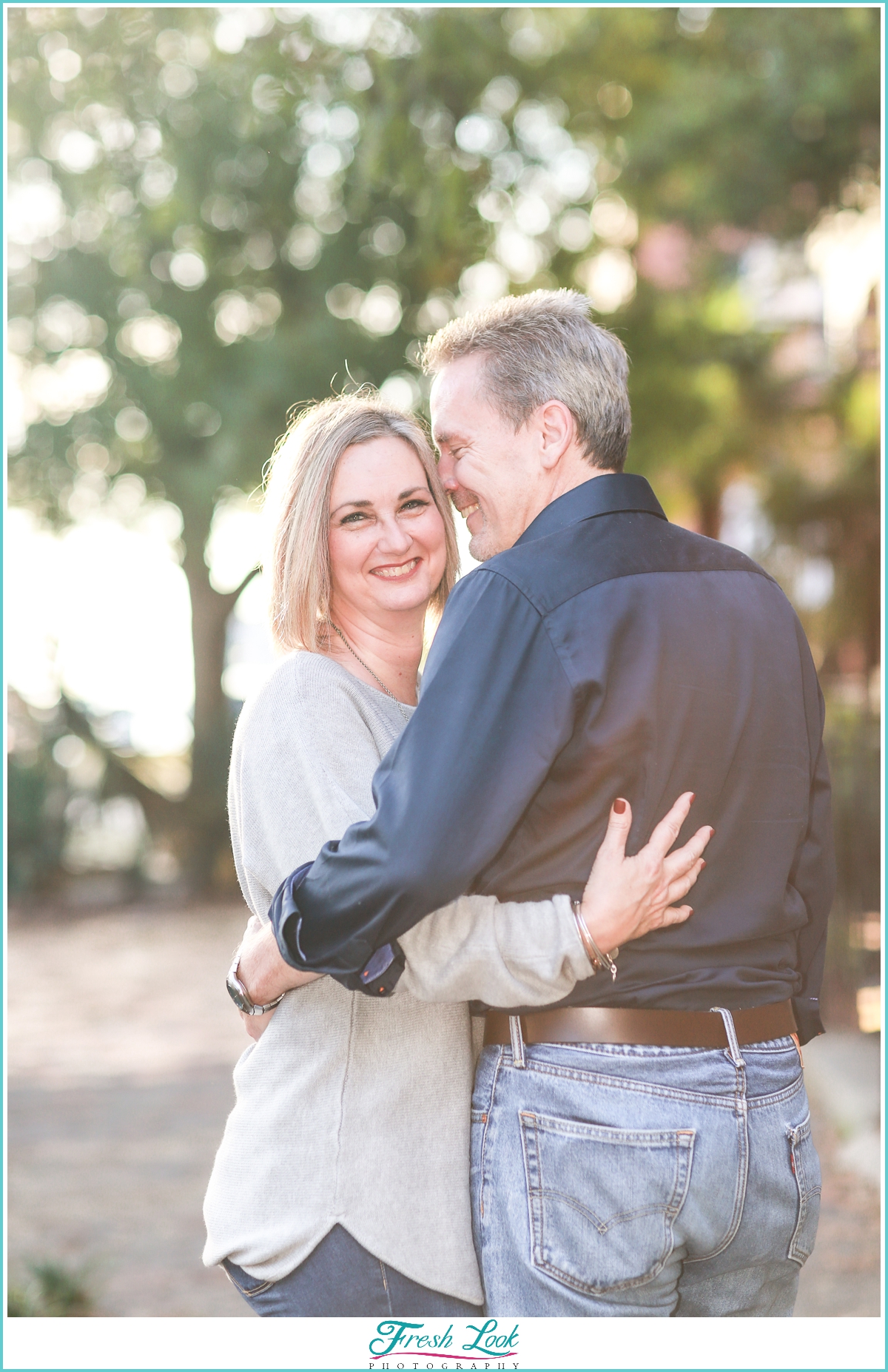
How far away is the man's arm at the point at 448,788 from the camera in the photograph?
180cm

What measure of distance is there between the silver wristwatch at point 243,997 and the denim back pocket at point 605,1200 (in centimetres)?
51

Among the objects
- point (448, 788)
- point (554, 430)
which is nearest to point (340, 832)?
point (448, 788)

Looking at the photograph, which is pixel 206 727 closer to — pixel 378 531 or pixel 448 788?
pixel 378 531

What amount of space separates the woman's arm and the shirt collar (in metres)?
0.47

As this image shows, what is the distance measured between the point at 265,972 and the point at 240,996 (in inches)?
4.6

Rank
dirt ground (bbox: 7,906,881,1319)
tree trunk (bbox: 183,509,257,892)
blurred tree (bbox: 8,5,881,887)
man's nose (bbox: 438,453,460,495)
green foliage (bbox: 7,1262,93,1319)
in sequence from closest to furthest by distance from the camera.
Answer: man's nose (bbox: 438,453,460,495), green foliage (bbox: 7,1262,93,1319), dirt ground (bbox: 7,906,881,1319), blurred tree (bbox: 8,5,881,887), tree trunk (bbox: 183,509,257,892)

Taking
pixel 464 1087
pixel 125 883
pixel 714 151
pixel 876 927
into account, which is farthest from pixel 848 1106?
pixel 125 883

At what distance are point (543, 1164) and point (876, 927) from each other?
676 centimetres

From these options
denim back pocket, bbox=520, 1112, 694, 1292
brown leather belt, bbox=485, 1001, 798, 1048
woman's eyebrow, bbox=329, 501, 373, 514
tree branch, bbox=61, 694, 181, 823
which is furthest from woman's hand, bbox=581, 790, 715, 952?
tree branch, bbox=61, 694, 181, 823

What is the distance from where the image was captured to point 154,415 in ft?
38.8

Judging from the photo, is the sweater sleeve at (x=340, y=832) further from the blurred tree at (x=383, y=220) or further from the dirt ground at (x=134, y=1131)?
the dirt ground at (x=134, y=1131)

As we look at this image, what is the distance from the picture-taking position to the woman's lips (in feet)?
7.87

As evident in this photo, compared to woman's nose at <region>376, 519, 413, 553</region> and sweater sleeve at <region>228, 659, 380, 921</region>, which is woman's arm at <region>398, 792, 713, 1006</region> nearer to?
sweater sleeve at <region>228, 659, 380, 921</region>

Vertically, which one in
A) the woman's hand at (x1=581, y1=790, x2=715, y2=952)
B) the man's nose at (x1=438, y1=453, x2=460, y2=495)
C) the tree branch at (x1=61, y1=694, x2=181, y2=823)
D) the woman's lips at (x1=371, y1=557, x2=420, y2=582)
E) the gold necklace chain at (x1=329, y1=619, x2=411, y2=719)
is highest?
the man's nose at (x1=438, y1=453, x2=460, y2=495)
